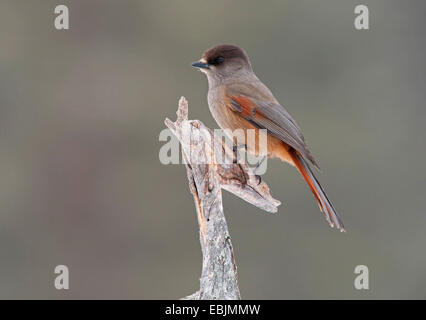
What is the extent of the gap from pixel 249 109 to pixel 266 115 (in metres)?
0.16

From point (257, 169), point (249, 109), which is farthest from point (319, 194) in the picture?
point (249, 109)

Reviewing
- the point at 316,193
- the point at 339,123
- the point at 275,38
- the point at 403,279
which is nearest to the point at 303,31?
the point at 275,38

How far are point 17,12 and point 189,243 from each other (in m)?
5.25

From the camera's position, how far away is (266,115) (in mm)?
6258

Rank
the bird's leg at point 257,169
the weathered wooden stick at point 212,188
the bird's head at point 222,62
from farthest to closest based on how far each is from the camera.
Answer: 1. the bird's head at point 222,62
2. the bird's leg at point 257,169
3. the weathered wooden stick at point 212,188

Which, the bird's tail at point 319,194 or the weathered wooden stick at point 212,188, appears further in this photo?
the bird's tail at point 319,194

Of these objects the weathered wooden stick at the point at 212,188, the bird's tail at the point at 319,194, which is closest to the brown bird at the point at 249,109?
the bird's tail at the point at 319,194

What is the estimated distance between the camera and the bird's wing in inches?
239

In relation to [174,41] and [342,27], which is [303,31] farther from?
[174,41]

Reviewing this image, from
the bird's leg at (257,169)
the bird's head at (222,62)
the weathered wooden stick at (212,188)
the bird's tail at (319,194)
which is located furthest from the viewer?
the bird's head at (222,62)

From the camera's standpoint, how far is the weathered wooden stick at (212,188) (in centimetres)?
493

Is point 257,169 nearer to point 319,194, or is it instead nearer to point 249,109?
point 249,109

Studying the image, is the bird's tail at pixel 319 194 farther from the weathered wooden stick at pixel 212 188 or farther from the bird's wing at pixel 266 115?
the weathered wooden stick at pixel 212 188

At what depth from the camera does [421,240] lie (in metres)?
12.0
